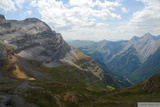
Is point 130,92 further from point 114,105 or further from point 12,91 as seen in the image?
point 12,91

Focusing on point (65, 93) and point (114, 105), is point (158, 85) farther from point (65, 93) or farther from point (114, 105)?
point (65, 93)

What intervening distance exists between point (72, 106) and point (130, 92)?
4611 centimetres

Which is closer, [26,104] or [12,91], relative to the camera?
[26,104]

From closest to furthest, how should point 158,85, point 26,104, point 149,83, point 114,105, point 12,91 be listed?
1. point 26,104
2. point 114,105
3. point 12,91
4. point 158,85
5. point 149,83

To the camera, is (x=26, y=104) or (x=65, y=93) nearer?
(x=26, y=104)

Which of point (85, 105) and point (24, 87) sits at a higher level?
point (24, 87)

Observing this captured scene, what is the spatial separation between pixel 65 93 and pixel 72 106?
14382 mm

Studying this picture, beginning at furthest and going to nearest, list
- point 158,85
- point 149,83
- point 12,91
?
point 149,83
point 158,85
point 12,91

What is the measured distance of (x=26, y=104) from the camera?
367 ft

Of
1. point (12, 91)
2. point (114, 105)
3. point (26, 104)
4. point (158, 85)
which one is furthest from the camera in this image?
point (158, 85)

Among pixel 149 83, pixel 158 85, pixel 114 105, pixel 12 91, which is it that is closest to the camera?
pixel 114 105

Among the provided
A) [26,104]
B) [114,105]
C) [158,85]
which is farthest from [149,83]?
[26,104]

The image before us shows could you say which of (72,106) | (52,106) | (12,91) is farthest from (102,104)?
(12,91)

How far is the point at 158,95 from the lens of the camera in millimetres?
134375
